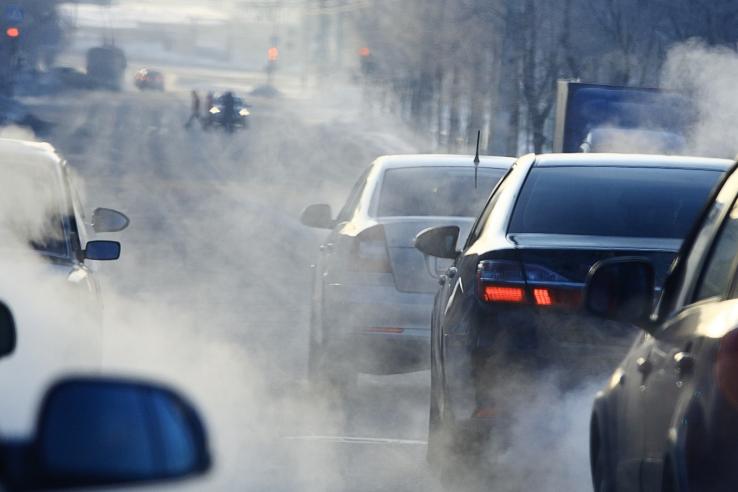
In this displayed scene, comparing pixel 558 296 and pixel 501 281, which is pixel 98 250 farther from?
pixel 558 296

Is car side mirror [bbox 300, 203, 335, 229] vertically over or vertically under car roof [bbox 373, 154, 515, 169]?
under

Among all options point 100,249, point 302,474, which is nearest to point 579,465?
point 302,474

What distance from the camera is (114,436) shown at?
2213mm

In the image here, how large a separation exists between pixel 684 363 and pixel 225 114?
62203mm

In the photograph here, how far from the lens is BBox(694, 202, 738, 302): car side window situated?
4.00 m

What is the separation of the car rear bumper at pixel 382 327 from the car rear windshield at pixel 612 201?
2.57 meters

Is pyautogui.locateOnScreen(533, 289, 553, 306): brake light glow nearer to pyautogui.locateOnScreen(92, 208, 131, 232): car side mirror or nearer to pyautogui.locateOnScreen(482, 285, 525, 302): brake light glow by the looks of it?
pyautogui.locateOnScreen(482, 285, 525, 302): brake light glow

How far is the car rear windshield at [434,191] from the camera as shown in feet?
32.4

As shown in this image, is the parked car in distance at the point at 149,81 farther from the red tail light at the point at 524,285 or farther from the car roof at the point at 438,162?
the red tail light at the point at 524,285

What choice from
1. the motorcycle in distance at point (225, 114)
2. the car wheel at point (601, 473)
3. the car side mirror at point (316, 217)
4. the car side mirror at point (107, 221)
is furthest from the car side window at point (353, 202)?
the motorcycle in distance at point (225, 114)

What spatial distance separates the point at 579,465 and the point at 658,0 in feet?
93.6

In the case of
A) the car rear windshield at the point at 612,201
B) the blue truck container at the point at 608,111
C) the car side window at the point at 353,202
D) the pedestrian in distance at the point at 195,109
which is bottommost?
the pedestrian in distance at the point at 195,109

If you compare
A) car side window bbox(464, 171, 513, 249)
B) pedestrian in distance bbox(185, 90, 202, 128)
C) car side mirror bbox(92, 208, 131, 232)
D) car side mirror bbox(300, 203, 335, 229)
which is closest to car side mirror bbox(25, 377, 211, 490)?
car side window bbox(464, 171, 513, 249)

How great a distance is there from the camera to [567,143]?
2872cm
